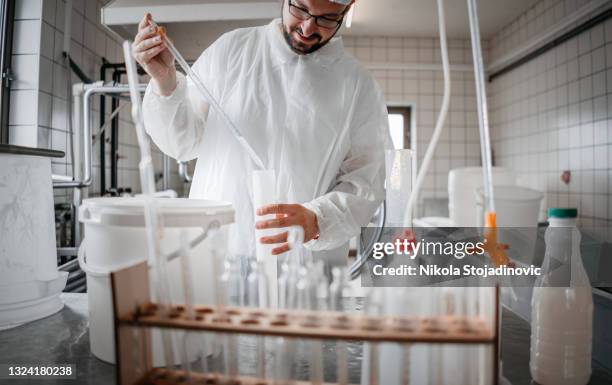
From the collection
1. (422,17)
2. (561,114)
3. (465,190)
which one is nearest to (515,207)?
(465,190)

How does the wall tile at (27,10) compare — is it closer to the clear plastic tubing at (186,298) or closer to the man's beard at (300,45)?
the man's beard at (300,45)

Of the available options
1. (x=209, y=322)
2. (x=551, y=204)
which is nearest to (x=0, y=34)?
(x=209, y=322)

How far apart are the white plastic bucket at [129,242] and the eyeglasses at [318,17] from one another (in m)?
0.44

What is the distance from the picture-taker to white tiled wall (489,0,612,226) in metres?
2.11

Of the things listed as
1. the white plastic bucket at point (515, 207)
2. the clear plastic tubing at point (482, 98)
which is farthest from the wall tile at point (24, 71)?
the white plastic bucket at point (515, 207)

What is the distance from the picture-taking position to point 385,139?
3.28 ft

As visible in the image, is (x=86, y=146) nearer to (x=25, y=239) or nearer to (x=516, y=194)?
(x=25, y=239)

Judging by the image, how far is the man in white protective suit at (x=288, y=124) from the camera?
862 mm

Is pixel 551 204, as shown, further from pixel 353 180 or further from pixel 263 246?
pixel 263 246

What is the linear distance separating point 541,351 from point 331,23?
67 cm

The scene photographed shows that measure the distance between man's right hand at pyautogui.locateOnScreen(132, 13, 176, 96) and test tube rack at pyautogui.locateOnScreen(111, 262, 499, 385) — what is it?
380 mm

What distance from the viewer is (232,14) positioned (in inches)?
57.9

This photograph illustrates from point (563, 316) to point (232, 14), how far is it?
4.51ft

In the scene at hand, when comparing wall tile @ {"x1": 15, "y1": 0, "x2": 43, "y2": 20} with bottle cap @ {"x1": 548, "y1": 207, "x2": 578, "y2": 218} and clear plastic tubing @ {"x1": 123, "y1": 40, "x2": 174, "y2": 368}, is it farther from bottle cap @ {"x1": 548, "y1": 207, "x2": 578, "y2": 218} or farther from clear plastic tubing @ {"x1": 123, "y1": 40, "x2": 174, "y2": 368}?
bottle cap @ {"x1": 548, "y1": 207, "x2": 578, "y2": 218}
